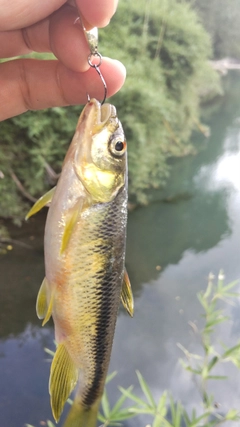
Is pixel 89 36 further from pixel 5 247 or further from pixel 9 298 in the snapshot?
pixel 5 247

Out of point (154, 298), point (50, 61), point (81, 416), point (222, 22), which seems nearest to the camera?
point (81, 416)

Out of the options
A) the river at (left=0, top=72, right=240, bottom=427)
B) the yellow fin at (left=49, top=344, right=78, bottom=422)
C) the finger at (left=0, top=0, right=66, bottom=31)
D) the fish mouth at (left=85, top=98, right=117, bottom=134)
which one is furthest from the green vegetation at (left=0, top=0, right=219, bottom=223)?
the yellow fin at (left=49, top=344, right=78, bottom=422)

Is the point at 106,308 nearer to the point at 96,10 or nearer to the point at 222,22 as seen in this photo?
the point at 96,10

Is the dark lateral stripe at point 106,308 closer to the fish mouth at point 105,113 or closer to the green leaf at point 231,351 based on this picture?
the fish mouth at point 105,113

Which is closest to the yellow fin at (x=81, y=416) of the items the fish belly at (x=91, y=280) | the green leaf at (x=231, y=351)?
the fish belly at (x=91, y=280)

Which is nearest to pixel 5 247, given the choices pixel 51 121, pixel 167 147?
pixel 51 121

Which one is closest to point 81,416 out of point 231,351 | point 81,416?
point 81,416
